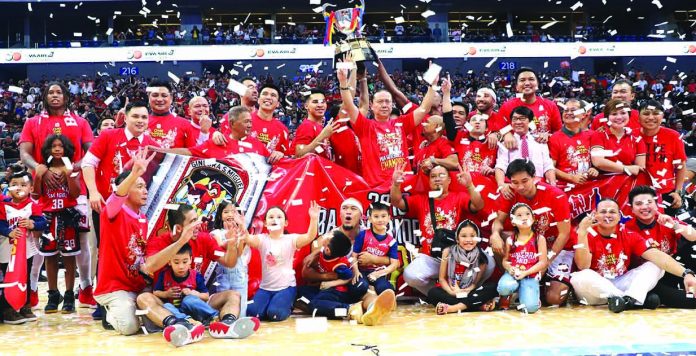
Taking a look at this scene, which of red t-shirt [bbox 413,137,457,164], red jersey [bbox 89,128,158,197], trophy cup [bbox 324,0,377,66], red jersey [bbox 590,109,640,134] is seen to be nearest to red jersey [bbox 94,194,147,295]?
red jersey [bbox 89,128,158,197]

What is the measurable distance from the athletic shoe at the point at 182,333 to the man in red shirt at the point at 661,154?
4.23 meters

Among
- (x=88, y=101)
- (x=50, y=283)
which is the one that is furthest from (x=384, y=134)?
(x=88, y=101)

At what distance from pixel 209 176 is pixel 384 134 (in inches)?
61.9

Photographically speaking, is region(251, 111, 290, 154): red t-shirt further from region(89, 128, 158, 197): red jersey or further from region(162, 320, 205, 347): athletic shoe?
region(162, 320, 205, 347): athletic shoe

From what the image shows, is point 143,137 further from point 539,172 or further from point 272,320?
point 539,172

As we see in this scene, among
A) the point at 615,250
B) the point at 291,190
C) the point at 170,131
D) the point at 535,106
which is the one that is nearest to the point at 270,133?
the point at 291,190

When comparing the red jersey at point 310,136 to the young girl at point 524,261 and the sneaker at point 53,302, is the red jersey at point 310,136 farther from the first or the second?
the sneaker at point 53,302

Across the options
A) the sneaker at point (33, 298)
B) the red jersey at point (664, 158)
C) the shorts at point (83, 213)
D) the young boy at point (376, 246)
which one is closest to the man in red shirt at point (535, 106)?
the red jersey at point (664, 158)

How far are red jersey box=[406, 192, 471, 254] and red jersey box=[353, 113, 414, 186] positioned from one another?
0.40 m

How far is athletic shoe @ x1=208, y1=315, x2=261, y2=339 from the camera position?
4789 millimetres

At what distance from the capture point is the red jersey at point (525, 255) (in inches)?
228

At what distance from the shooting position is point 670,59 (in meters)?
27.2

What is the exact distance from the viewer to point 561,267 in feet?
19.8

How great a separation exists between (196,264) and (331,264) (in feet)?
3.41
